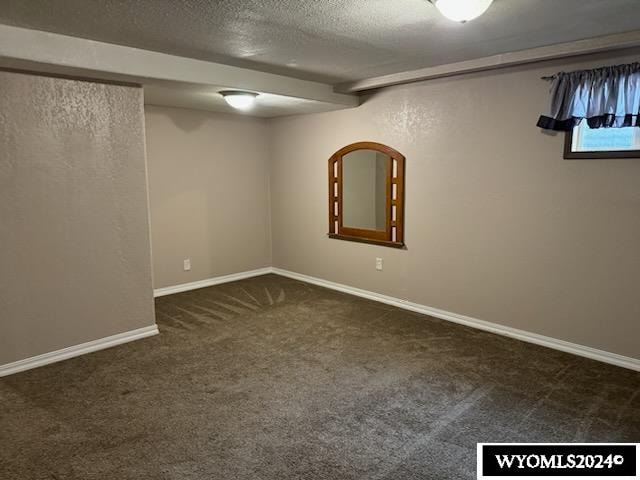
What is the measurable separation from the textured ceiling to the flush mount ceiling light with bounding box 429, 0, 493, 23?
0.22 meters

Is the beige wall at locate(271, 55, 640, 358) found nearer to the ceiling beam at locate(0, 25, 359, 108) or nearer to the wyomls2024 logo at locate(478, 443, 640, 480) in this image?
the wyomls2024 logo at locate(478, 443, 640, 480)

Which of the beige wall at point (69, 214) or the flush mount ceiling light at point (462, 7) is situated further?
the beige wall at point (69, 214)

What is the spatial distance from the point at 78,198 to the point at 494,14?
3.04 meters

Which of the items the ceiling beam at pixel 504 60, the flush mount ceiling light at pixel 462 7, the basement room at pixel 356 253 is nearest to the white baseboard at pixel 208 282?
the basement room at pixel 356 253

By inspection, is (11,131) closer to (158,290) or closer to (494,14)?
(158,290)

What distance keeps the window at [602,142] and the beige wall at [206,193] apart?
3.65 meters

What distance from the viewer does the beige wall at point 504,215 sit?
10.5ft

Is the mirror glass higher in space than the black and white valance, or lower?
lower

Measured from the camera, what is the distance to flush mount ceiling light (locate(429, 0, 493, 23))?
2.10m

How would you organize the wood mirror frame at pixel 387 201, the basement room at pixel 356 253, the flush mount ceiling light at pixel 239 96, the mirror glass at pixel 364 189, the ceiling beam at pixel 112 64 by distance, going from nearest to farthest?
the basement room at pixel 356 253, the ceiling beam at pixel 112 64, the flush mount ceiling light at pixel 239 96, the wood mirror frame at pixel 387 201, the mirror glass at pixel 364 189

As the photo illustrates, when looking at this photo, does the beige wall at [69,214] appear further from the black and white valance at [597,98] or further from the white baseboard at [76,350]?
the black and white valance at [597,98]

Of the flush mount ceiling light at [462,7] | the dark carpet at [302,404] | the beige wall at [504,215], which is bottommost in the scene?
the dark carpet at [302,404]

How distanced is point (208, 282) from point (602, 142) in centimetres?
422

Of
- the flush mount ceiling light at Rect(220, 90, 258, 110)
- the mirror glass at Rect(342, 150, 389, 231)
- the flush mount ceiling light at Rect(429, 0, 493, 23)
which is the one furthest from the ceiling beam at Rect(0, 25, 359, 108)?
the flush mount ceiling light at Rect(429, 0, 493, 23)
